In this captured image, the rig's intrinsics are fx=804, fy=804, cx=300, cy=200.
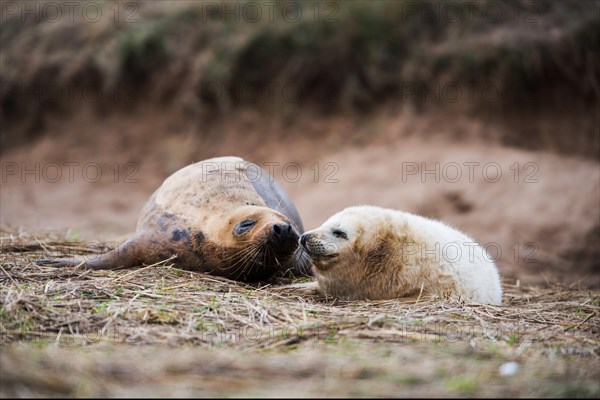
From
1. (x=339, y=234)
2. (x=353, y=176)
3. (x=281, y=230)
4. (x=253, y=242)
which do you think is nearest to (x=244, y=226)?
(x=253, y=242)

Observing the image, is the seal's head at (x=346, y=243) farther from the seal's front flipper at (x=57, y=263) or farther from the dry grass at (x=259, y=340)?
the seal's front flipper at (x=57, y=263)

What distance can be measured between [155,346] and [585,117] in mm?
9289

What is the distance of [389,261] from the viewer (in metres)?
5.32

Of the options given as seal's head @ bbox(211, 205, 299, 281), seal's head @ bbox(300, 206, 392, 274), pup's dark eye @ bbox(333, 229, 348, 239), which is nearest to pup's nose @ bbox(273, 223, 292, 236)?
seal's head @ bbox(211, 205, 299, 281)

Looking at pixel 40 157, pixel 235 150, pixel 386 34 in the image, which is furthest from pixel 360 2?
pixel 40 157

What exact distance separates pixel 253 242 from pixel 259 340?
1684 mm

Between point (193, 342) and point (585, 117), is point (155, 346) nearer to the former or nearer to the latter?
point (193, 342)

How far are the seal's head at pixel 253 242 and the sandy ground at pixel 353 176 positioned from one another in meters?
3.63

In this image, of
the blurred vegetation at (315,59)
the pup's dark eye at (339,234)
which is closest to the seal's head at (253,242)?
the pup's dark eye at (339,234)

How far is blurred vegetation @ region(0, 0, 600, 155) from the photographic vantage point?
11.4 metres

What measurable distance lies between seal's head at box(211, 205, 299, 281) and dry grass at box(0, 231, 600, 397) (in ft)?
0.58

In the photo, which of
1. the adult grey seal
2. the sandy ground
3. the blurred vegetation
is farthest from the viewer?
the blurred vegetation

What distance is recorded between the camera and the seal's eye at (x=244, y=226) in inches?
219

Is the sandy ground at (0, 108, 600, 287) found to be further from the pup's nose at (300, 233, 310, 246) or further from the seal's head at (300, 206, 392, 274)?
the pup's nose at (300, 233, 310, 246)
